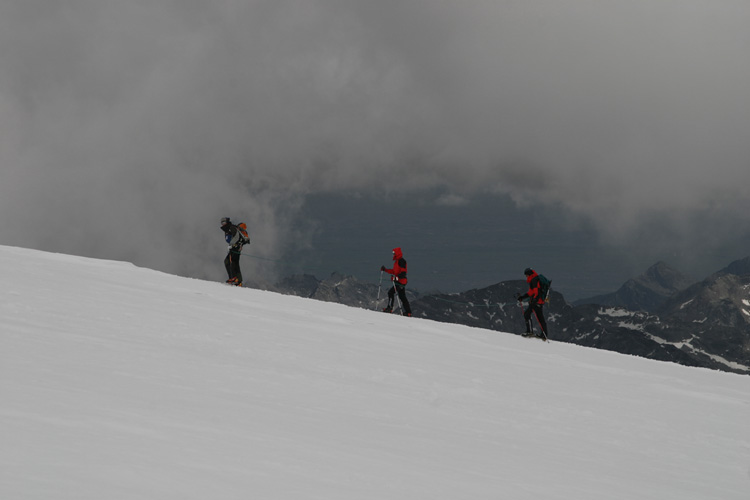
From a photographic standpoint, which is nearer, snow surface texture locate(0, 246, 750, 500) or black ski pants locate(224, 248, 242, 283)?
snow surface texture locate(0, 246, 750, 500)

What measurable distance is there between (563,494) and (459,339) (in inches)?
456

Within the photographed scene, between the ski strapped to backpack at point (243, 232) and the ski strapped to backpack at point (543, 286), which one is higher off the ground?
the ski strapped to backpack at point (243, 232)

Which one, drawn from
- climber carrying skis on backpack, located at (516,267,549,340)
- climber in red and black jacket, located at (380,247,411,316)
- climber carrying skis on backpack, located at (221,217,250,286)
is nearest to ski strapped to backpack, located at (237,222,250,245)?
climber carrying skis on backpack, located at (221,217,250,286)

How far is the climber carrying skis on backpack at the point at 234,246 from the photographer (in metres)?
24.9

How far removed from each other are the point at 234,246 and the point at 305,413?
17.8 meters

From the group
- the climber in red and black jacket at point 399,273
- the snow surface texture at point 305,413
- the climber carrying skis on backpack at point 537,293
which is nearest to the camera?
the snow surface texture at point 305,413

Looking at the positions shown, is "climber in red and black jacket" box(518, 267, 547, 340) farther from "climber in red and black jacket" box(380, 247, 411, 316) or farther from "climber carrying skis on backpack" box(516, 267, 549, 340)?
"climber in red and black jacket" box(380, 247, 411, 316)

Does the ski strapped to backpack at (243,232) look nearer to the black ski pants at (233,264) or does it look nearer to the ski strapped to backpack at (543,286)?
the black ski pants at (233,264)

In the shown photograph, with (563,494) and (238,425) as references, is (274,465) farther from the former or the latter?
(563,494)

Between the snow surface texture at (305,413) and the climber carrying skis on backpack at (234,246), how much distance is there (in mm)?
8041

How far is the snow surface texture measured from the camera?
5.36 metres

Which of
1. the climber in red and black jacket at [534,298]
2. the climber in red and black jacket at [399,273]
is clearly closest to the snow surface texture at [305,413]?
the climber in red and black jacket at [534,298]

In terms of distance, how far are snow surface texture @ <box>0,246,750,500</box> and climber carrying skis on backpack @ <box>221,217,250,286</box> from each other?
804cm

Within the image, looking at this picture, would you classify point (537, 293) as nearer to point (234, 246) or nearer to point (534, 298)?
point (534, 298)
